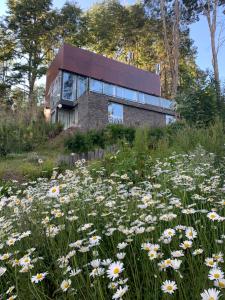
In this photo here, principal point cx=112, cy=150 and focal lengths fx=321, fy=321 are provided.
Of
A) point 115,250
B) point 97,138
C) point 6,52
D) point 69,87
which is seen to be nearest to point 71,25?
point 6,52

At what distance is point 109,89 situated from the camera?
2273 centimetres

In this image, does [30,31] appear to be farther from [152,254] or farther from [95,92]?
[152,254]

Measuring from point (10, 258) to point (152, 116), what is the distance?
72.7 ft

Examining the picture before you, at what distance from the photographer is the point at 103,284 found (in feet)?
5.17

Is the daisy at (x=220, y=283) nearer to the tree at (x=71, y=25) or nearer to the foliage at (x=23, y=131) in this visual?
the foliage at (x=23, y=131)

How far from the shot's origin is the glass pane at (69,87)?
20.6 meters

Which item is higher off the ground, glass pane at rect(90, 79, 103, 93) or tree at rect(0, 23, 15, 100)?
tree at rect(0, 23, 15, 100)

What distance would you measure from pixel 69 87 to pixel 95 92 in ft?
10.3

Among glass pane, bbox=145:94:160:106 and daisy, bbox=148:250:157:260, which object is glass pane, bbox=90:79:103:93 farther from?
daisy, bbox=148:250:157:260

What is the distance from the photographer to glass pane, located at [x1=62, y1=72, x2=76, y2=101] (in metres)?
20.6

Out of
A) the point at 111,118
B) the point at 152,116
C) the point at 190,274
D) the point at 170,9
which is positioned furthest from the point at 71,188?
the point at 170,9

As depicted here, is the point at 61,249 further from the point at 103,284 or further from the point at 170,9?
the point at 170,9

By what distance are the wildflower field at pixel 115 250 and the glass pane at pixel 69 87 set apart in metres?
18.4

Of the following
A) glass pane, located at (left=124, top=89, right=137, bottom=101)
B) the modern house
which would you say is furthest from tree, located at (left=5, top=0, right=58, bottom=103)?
glass pane, located at (left=124, top=89, right=137, bottom=101)
